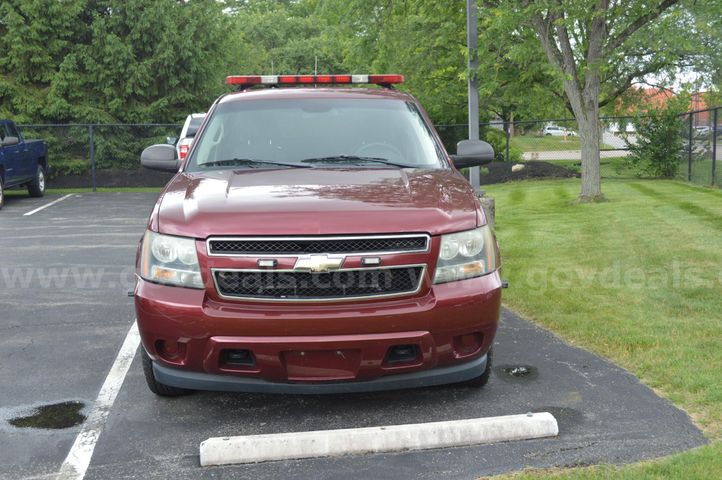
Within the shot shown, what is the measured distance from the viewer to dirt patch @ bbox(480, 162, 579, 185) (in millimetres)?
25359

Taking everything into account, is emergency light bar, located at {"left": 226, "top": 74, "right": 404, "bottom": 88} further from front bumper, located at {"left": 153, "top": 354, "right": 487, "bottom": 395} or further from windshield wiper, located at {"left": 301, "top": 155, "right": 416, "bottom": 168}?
front bumper, located at {"left": 153, "top": 354, "right": 487, "bottom": 395}

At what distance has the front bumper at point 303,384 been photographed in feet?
13.3

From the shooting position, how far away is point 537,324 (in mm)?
6449

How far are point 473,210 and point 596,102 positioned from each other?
1349 centimetres

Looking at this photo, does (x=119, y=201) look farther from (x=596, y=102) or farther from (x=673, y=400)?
(x=673, y=400)

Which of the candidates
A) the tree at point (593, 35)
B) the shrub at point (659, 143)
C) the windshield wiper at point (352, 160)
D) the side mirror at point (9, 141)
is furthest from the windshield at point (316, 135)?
the shrub at point (659, 143)

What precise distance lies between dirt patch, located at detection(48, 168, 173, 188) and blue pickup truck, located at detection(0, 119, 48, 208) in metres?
3.99

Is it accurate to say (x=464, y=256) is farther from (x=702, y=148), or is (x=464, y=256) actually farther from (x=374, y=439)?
(x=702, y=148)

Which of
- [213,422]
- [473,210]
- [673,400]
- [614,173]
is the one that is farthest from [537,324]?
[614,173]

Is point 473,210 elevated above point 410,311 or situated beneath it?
elevated above

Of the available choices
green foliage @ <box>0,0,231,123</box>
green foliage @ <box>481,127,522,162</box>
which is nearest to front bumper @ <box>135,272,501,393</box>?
green foliage @ <box>0,0,231,123</box>

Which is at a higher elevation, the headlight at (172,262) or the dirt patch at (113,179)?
the headlight at (172,262)

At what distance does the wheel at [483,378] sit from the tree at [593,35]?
10262 millimetres

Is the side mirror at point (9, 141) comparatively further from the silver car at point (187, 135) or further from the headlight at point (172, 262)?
the headlight at point (172, 262)
